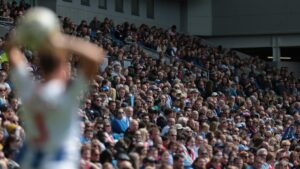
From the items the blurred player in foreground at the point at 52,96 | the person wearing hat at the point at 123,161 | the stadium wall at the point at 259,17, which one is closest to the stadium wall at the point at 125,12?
the stadium wall at the point at 259,17

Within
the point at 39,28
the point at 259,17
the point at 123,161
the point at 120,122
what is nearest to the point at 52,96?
the point at 39,28

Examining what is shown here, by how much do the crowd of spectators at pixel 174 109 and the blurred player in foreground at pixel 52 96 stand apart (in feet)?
17.8

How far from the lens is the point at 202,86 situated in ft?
81.9

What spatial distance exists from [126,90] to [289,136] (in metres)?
5.30

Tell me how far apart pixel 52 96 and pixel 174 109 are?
14491 millimetres

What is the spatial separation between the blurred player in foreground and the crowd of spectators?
543 cm

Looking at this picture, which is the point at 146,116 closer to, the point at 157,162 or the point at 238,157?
the point at 238,157

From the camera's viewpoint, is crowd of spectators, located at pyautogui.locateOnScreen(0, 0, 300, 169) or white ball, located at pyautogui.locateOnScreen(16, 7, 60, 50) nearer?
white ball, located at pyautogui.locateOnScreen(16, 7, 60, 50)

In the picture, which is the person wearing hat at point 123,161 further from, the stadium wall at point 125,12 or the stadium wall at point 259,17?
the stadium wall at point 259,17

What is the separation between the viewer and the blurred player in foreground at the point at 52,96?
4727 millimetres

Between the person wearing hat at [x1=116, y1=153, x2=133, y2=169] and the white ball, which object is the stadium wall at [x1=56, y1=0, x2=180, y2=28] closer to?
the person wearing hat at [x1=116, y1=153, x2=133, y2=169]

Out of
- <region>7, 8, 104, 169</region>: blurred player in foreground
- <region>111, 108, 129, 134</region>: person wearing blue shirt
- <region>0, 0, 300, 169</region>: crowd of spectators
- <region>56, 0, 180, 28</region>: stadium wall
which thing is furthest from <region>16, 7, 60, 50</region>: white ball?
<region>56, 0, 180, 28</region>: stadium wall

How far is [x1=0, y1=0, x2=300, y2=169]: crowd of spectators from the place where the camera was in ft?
41.6

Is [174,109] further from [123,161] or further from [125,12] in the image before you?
[125,12]
